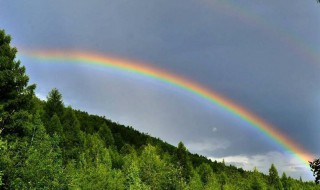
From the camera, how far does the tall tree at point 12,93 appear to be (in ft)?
152

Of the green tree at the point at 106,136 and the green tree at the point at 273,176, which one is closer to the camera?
the green tree at the point at 273,176

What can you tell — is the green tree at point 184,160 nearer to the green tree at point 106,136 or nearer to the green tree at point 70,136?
the green tree at point 106,136

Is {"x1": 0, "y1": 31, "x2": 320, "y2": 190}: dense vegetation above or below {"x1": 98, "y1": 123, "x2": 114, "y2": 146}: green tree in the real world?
below

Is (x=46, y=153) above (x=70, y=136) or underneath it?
underneath

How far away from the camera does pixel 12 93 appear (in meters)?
48.7

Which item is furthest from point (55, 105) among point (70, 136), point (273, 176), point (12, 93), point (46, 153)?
point (273, 176)

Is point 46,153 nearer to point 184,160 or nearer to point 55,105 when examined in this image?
point 55,105

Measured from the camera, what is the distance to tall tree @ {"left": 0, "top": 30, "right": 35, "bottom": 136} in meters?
46.5

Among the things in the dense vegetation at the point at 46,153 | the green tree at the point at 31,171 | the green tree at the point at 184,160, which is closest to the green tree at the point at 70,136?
the dense vegetation at the point at 46,153

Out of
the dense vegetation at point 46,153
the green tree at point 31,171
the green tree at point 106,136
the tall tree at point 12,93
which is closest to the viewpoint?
the green tree at point 31,171

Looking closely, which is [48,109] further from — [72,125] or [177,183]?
[177,183]

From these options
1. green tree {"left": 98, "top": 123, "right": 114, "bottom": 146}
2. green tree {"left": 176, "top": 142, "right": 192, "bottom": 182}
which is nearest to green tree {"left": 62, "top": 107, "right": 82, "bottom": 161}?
green tree {"left": 176, "top": 142, "right": 192, "bottom": 182}

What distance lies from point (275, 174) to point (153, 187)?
85.5m

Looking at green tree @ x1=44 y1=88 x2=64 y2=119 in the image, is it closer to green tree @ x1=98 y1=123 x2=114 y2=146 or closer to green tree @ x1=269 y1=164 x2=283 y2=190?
green tree @ x1=98 y1=123 x2=114 y2=146
